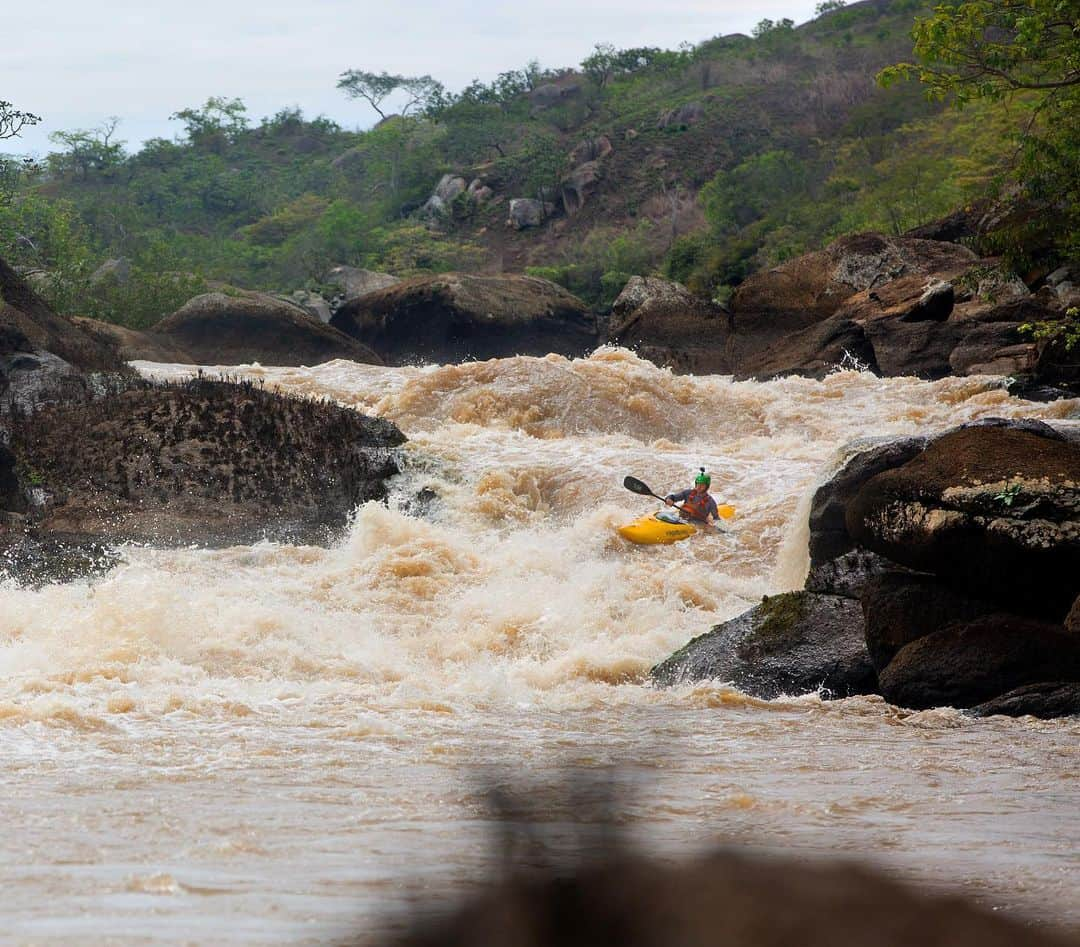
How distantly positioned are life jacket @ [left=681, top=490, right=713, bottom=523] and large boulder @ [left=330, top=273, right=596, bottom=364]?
68.3 feet

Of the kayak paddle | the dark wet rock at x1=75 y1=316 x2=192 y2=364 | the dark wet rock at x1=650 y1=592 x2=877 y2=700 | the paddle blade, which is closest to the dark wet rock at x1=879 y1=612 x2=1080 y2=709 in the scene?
the dark wet rock at x1=650 y1=592 x2=877 y2=700

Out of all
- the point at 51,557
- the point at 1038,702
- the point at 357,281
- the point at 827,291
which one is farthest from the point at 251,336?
the point at 1038,702

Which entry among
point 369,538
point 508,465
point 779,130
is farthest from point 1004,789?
point 779,130

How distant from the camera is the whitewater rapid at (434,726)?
3545 mm

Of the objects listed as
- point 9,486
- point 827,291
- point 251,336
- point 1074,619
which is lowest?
point 1074,619

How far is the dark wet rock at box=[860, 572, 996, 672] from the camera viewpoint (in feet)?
25.8

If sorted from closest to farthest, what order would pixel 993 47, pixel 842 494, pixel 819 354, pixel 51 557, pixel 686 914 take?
pixel 686 914, pixel 842 494, pixel 51 557, pixel 993 47, pixel 819 354

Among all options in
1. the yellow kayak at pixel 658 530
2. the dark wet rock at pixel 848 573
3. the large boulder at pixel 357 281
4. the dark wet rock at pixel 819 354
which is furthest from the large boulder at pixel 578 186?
the dark wet rock at pixel 848 573

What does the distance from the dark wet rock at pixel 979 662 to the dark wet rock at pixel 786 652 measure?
441 millimetres

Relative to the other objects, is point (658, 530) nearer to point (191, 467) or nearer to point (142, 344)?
point (191, 467)

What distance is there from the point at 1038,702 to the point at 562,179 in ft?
192

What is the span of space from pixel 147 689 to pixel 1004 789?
5083 millimetres

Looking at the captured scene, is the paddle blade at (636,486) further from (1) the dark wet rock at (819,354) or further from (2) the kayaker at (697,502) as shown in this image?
(1) the dark wet rock at (819,354)

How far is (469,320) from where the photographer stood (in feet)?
112
